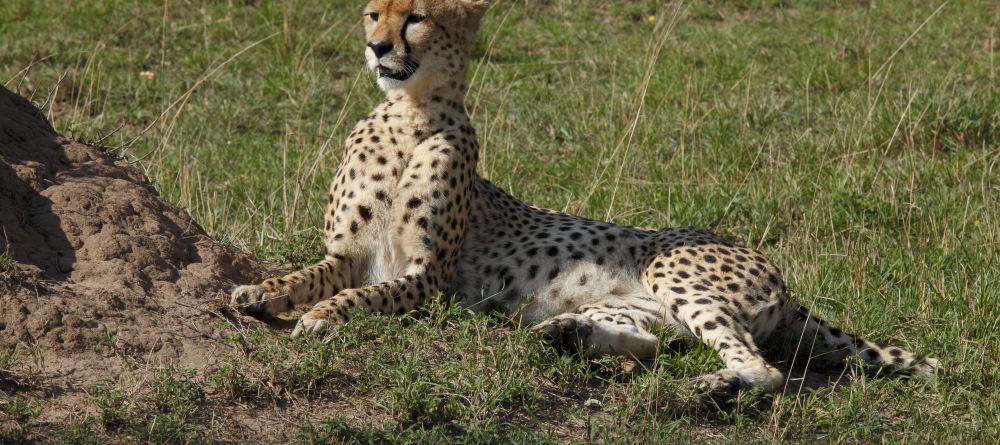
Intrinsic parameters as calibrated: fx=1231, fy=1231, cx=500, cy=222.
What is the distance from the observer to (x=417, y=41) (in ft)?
14.4

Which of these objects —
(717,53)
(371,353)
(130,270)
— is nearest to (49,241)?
(130,270)

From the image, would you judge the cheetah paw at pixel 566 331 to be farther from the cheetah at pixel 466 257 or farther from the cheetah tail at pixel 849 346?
the cheetah tail at pixel 849 346

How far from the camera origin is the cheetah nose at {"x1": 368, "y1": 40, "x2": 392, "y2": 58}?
427cm

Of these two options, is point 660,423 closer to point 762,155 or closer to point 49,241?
point 49,241

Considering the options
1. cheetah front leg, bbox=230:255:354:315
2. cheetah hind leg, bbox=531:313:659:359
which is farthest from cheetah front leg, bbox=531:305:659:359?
cheetah front leg, bbox=230:255:354:315

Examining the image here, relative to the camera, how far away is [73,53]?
7648 millimetres

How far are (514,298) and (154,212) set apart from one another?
1.33 metres

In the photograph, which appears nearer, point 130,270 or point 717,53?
point 130,270

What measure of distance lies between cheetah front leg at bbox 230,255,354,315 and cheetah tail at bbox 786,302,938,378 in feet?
5.44

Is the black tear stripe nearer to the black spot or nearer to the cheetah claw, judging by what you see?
the black spot

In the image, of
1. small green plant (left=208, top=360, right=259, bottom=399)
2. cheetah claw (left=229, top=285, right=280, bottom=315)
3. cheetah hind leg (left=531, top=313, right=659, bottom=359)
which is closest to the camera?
small green plant (left=208, top=360, right=259, bottom=399)

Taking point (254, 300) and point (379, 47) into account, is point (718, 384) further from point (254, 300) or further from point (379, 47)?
point (379, 47)

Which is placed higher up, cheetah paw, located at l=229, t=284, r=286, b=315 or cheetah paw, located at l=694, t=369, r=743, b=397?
cheetah paw, located at l=229, t=284, r=286, b=315

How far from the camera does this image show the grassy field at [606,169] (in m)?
3.59
